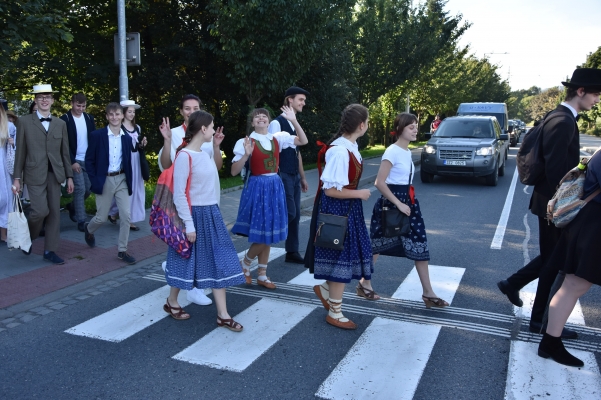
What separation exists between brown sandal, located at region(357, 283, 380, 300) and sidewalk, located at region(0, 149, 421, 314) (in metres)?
2.09

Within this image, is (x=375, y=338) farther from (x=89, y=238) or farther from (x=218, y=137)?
(x=89, y=238)

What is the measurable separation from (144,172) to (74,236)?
1.54 m

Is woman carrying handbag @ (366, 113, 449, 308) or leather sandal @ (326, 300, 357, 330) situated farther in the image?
woman carrying handbag @ (366, 113, 449, 308)

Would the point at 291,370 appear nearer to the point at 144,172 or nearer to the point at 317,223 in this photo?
the point at 317,223

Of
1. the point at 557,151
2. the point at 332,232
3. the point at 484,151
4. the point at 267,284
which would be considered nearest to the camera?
the point at 557,151

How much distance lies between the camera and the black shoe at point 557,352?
12.7 ft

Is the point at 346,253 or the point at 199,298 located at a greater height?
the point at 346,253

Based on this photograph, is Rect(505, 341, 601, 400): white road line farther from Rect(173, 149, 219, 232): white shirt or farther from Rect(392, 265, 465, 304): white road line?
Rect(173, 149, 219, 232): white shirt

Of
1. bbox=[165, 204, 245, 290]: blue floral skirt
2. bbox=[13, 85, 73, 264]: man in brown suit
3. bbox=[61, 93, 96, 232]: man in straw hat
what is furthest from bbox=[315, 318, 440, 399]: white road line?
bbox=[61, 93, 96, 232]: man in straw hat

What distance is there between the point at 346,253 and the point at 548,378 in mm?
1715

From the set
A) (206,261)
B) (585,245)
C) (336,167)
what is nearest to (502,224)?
(585,245)

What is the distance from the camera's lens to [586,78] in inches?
162

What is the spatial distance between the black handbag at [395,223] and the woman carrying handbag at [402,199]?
2.7 inches

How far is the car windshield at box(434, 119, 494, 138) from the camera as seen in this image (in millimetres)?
14992
